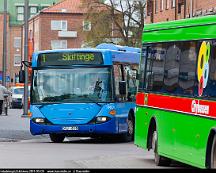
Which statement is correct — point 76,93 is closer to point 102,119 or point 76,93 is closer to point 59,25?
point 102,119

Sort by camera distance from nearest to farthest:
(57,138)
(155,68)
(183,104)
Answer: (183,104)
(155,68)
(57,138)

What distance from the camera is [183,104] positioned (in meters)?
14.6

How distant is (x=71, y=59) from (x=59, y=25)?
93635 mm

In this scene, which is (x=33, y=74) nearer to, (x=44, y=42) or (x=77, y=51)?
(x=77, y=51)

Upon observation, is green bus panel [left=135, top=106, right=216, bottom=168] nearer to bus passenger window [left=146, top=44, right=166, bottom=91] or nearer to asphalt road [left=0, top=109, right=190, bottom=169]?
bus passenger window [left=146, top=44, right=166, bottom=91]

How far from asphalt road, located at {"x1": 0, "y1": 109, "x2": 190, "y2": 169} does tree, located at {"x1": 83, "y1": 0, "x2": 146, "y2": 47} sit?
52497 millimetres

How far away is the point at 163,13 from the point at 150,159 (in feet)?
151

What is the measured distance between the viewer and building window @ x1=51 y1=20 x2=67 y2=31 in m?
117

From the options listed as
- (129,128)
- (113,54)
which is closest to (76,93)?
(113,54)

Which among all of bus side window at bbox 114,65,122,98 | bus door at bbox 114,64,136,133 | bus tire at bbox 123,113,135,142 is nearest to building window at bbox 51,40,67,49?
bus tire at bbox 123,113,135,142

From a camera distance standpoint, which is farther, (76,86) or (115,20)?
(115,20)

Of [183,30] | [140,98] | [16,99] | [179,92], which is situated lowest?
[16,99]

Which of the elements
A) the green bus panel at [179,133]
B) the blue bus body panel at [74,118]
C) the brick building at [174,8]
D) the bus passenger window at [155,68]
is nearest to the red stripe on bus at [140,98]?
the green bus panel at [179,133]

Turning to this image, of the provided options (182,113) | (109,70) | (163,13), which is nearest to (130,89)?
(109,70)
